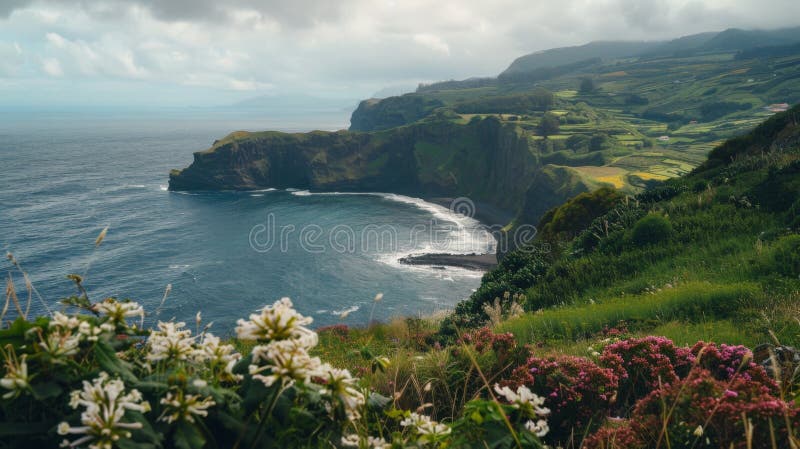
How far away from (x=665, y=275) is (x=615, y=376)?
34.8 ft

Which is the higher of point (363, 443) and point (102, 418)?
point (102, 418)

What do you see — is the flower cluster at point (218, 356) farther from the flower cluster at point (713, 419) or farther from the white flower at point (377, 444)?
the flower cluster at point (713, 419)

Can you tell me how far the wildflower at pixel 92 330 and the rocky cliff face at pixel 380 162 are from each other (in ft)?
441

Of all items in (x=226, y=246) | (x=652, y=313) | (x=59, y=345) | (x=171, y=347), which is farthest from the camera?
(x=226, y=246)

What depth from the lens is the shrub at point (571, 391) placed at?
4715 millimetres

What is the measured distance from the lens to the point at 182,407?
99.3 inches

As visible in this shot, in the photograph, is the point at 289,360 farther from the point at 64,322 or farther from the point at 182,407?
the point at 64,322

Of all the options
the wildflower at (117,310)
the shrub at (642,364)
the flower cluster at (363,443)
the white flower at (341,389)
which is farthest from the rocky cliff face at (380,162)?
the wildflower at (117,310)

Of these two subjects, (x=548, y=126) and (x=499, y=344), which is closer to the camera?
(x=499, y=344)

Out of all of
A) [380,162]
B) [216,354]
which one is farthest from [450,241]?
[216,354]

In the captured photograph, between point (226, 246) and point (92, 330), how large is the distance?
9351cm

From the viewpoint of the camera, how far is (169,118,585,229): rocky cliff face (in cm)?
14412

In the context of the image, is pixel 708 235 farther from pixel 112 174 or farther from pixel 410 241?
pixel 112 174

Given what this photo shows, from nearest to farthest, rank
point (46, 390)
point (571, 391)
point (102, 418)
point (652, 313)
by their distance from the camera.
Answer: point (102, 418) < point (46, 390) < point (571, 391) < point (652, 313)
